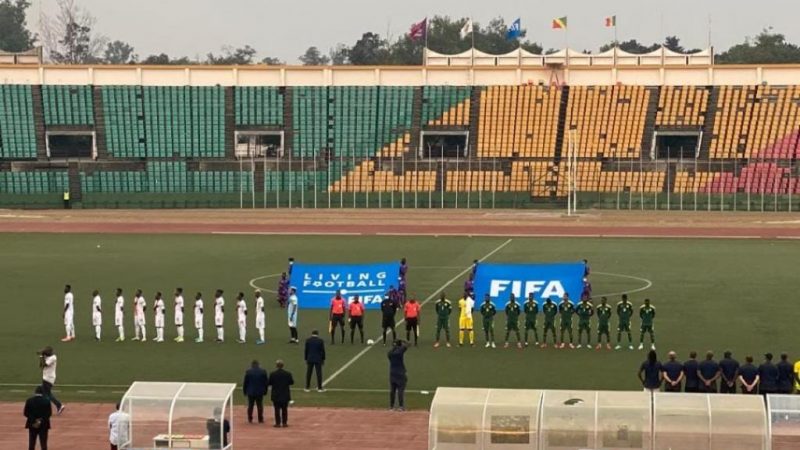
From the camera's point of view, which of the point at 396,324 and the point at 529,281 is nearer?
the point at 529,281

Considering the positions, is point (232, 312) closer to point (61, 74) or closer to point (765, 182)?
point (765, 182)

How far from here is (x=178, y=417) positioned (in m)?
19.4

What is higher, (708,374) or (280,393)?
(708,374)

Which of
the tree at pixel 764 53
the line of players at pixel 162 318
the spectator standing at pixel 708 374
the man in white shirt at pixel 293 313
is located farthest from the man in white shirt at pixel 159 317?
the tree at pixel 764 53

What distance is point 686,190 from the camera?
3024 inches

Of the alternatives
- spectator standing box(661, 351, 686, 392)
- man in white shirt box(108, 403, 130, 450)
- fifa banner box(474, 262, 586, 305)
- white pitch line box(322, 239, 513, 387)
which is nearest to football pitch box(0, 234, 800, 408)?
white pitch line box(322, 239, 513, 387)

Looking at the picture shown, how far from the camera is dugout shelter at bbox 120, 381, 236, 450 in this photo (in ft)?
63.8

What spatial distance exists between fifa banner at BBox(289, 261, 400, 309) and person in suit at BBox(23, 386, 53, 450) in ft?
46.9

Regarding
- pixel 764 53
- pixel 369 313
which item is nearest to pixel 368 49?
pixel 764 53

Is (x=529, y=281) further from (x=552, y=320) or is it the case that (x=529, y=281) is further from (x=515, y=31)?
(x=515, y=31)

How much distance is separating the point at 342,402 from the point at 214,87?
64.4 metres

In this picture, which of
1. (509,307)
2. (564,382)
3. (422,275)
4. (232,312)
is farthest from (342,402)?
(422,275)

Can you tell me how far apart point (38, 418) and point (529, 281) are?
53.9 ft

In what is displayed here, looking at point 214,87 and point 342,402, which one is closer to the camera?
point 342,402
